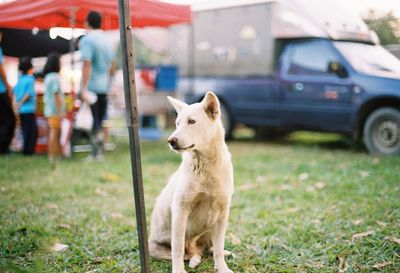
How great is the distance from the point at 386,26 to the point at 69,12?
4.79m

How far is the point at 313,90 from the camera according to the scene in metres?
8.23

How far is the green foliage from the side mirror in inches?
69.4

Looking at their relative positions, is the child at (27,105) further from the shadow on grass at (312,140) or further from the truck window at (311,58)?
the truck window at (311,58)

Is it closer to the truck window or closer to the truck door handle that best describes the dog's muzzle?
the truck window

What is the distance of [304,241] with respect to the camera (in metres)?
3.77

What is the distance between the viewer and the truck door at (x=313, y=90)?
7883mm

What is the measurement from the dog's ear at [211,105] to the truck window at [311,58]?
18.4ft

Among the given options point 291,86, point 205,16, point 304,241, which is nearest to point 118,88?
point 205,16

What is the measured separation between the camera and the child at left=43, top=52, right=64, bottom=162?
7.13 metres

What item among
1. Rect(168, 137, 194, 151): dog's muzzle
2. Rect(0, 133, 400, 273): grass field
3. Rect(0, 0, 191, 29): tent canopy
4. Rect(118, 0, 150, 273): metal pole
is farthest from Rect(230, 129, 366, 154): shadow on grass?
Rect(118, 0, 150, 273): metal pole

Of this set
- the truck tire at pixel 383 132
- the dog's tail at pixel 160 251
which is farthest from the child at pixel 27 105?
the truck tire at pixel 383 132

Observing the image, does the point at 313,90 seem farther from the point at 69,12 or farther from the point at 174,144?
the point at 174,144

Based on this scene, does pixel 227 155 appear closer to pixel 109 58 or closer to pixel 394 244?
pixel 394 244

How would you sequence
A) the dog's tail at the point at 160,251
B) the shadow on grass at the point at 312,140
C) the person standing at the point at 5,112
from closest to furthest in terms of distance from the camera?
the dog's tail at the point at 160,251, the person standing at the point at 5,112, the shadow on grass at the point at 312,140
